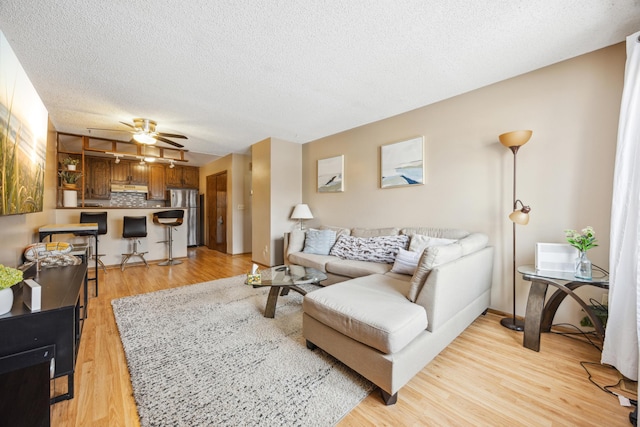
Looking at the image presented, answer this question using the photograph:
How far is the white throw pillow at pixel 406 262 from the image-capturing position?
261 centimetres

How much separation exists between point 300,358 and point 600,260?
2.59 m

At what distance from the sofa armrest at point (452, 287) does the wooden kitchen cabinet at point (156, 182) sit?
24.1 ft

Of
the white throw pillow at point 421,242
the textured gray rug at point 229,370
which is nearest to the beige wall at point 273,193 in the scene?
the textured gray rug at point 229,370

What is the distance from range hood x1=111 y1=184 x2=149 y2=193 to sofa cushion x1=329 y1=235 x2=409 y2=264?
5848 millimetres

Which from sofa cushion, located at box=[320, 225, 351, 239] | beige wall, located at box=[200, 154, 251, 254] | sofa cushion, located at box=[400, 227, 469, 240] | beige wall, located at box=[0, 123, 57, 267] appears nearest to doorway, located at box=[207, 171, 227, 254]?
beige wall, located at box=[200, 154, 251, 254]

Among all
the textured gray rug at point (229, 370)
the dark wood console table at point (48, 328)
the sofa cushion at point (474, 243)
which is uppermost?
the sofa cushion at point (474, 243)

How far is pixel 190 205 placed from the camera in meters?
7.34

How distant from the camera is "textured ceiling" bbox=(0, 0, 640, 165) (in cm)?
166

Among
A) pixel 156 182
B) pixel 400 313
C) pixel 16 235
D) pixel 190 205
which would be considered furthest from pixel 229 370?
pixel 156 182

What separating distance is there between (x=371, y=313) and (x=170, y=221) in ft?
16.0

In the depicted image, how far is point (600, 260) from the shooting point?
2119 millimetres

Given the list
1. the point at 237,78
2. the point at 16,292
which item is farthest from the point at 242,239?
the point at 16,292

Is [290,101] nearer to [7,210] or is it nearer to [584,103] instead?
[7,210]

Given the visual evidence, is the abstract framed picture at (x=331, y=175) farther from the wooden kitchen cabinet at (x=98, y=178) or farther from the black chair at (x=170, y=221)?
the wooden kitchen cabinet at (x=98, y=178)
